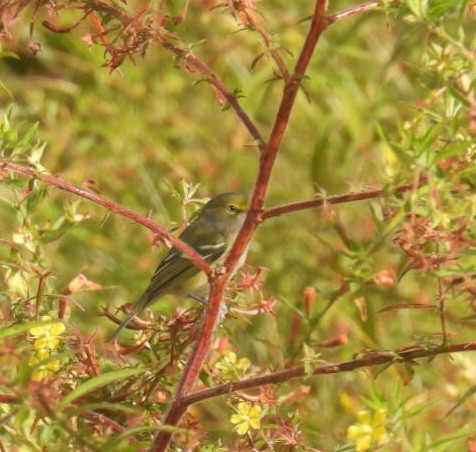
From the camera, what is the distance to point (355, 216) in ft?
Result: 21.3

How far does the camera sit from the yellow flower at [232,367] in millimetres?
2715

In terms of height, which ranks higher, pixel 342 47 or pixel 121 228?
pixel 342 47

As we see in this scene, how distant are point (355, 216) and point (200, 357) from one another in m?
4.15

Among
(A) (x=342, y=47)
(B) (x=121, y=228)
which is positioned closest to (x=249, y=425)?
(A) (x=342, y=47)

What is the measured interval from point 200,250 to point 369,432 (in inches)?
89.3

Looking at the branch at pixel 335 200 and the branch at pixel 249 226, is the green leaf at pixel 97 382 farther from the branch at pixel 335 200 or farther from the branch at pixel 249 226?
the branch at pixel 335 200

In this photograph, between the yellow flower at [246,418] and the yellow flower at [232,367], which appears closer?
the yellow flower at [246,418]

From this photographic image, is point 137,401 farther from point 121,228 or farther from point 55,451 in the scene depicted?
point 121,228

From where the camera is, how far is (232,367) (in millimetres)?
2711

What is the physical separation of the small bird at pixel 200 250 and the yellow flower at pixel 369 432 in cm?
158

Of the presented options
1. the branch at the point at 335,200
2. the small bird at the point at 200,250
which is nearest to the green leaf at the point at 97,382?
the branch at the point at 335,200

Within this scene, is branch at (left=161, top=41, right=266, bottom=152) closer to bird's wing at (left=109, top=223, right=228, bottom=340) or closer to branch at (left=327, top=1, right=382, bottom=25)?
branch at (left=327, top=1, right=382, bottom=25)

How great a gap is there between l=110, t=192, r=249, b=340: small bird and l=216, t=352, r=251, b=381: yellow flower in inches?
39.6

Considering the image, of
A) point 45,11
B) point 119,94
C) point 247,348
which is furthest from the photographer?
point 119,94
